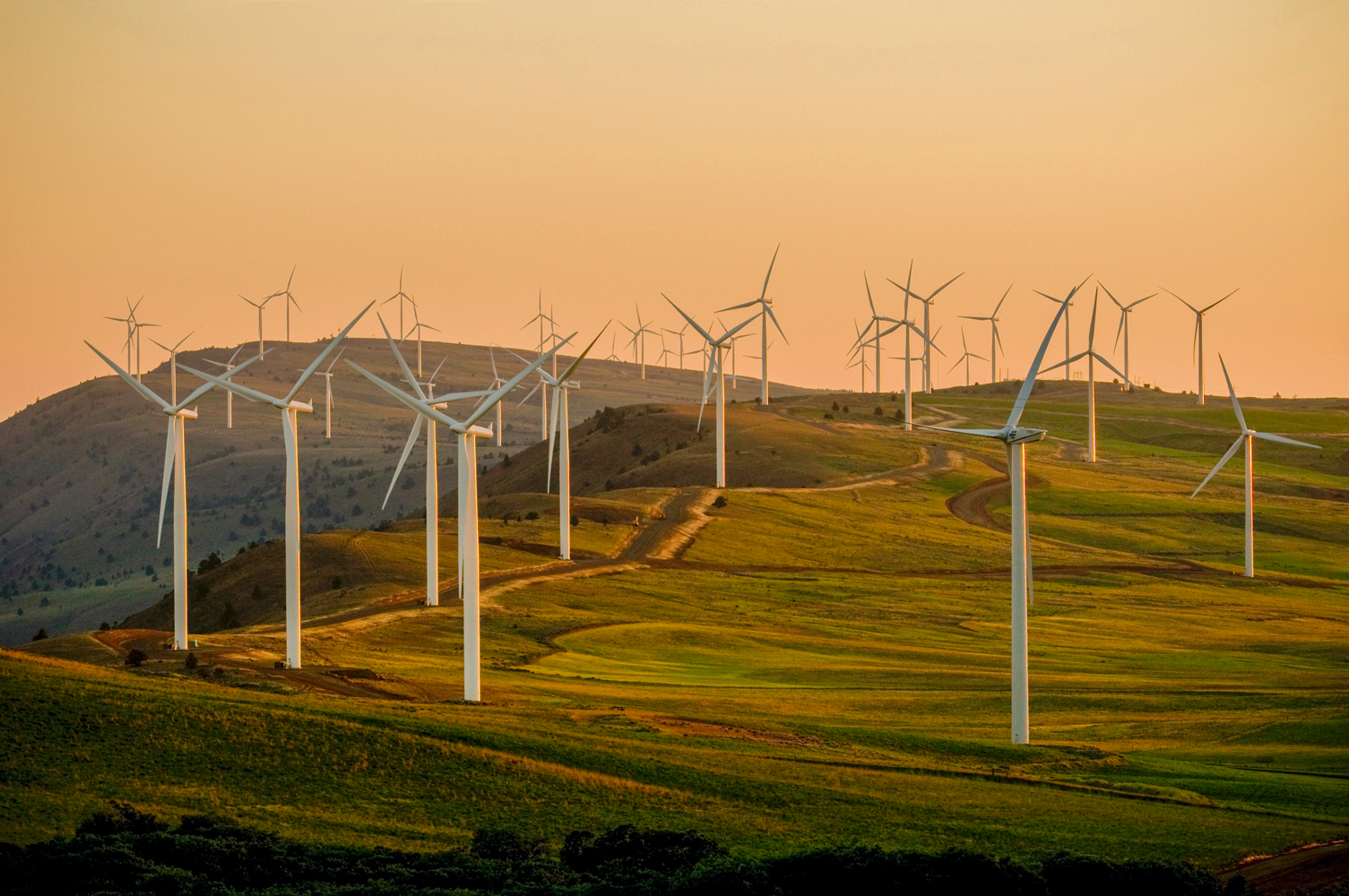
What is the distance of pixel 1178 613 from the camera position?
362 feet

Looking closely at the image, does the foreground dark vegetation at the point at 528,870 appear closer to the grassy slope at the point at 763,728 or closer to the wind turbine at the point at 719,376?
the grassy slope at the point at 763,728

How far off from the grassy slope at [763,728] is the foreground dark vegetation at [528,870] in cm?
324

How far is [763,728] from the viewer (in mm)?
61219

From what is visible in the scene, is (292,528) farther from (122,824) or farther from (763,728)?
(122,824)

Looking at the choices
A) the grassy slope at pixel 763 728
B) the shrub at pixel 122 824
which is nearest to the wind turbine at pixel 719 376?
the grassy slope at pixel 763 728

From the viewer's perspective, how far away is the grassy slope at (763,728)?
46.7m

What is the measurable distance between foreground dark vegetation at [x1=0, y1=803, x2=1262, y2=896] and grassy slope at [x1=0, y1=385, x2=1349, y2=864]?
3.24 metres

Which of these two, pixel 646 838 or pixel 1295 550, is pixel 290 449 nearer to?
pixel 646 838

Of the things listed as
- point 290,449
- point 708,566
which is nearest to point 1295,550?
point 708,566

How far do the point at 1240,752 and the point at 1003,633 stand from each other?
40.8 m

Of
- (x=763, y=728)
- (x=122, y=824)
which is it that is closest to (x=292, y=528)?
(x=763, y=728)

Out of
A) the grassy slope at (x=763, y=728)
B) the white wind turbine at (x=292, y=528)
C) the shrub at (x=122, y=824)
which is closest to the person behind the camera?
the shrub at (x=122, y=824)

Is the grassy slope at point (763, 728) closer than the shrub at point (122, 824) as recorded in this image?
No

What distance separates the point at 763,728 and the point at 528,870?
2220cm
